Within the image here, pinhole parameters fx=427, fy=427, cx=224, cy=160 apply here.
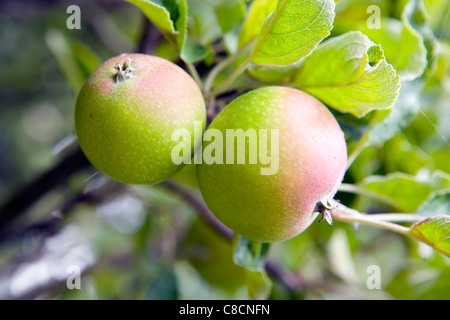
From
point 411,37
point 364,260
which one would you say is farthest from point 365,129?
point 364,260

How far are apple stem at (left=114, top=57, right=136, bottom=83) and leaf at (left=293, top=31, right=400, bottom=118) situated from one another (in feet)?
0.92

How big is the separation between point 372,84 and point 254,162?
0.21 m

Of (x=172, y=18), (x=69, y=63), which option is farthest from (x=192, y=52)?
(x=69, y=63)

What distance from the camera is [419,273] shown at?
1.26 metres

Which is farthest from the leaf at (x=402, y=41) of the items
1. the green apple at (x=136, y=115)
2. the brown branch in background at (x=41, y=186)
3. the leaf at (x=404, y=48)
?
the brown branch in background at (x=41, y=186)

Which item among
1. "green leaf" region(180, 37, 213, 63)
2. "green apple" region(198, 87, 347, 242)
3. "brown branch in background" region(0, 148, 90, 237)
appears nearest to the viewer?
"green apple" region(198, 87, 347, 242)

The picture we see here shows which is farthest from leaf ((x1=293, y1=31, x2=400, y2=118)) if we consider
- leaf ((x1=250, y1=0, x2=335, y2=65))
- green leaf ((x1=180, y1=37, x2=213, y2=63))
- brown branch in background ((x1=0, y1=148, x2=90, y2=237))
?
brown branch in background ((x1=0, y1=148, x2=90, y2=237))

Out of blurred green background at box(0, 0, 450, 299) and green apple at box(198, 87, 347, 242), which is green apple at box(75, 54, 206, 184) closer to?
green apple at box(198, 87, 347, 242)

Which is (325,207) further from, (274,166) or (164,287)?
(164,287)

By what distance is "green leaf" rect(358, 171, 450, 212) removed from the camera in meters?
0.84

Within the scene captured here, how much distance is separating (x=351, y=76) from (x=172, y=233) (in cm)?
115

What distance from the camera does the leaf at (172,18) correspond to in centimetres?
65
